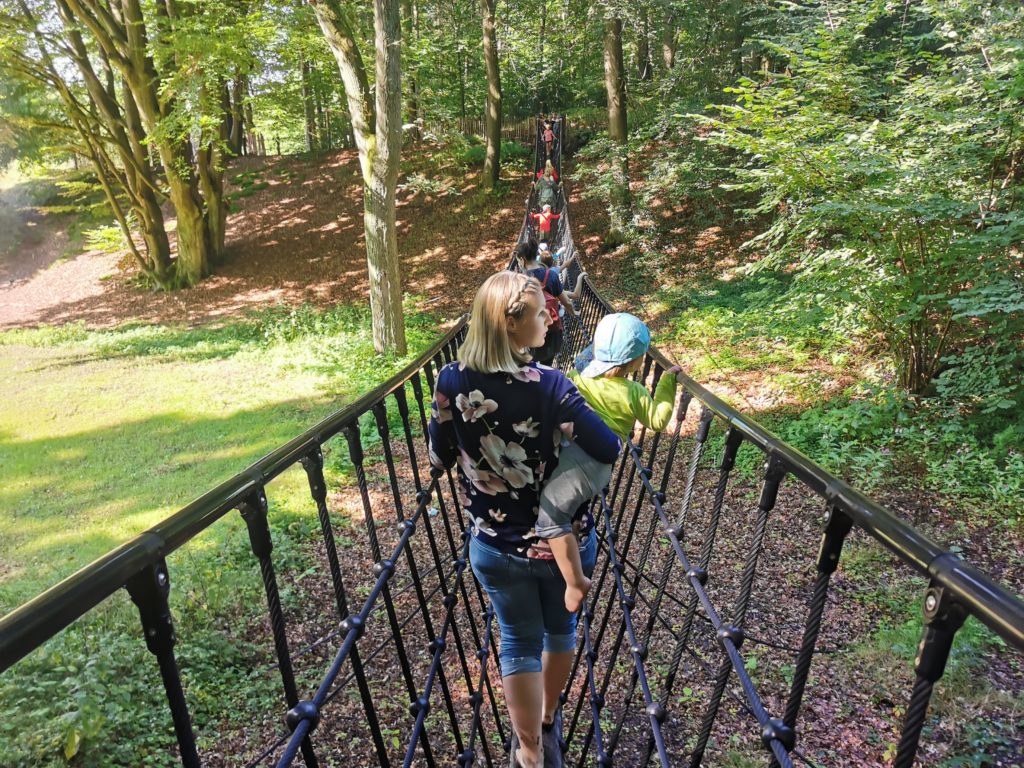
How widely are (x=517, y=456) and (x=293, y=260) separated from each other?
44.0ft

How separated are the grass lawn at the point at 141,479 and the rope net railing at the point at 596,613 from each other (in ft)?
0.70

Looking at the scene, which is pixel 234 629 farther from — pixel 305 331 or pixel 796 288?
pixel 305 331

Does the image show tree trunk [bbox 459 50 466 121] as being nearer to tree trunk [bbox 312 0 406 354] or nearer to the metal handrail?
tree trunk [bbox 312 0 406 354]

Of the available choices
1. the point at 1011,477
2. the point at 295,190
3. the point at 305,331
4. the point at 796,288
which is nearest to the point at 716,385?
the point at 796,288

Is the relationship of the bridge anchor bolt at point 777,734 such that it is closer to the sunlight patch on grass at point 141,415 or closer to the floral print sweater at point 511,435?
the floral print sweater at point 511,435

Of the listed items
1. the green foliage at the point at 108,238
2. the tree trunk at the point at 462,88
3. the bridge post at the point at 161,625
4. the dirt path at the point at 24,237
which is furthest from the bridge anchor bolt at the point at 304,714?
the tree trunk at the point at 462,88

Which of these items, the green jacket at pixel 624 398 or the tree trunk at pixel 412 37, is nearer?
the green jacket at pixel 624 398

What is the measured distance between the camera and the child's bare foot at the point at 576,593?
154 cm

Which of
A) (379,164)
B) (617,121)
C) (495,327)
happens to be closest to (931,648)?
(495,327)

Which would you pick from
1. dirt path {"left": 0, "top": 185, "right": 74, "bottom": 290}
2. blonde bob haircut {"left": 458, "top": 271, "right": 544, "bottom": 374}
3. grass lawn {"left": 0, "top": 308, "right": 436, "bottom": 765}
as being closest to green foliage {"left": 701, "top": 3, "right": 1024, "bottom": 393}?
blonde bob haircut {"left": 458, "top": 271, "right": 544, "bottom": 374}

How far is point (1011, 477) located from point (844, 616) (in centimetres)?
163

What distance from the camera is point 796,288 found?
217 inches

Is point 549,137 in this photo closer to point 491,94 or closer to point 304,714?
point 491,94

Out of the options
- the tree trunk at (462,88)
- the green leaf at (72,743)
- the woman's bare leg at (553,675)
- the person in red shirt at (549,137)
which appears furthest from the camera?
the tree trunk at (462,88)
